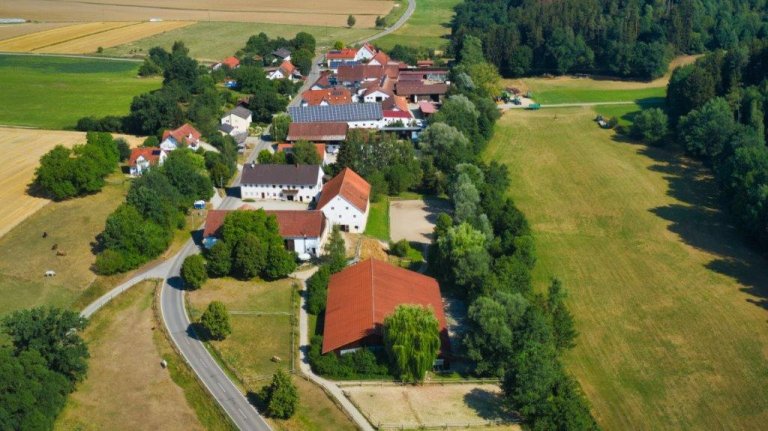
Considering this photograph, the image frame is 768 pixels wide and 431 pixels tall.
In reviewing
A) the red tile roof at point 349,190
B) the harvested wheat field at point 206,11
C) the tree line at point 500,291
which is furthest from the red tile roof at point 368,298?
the harvested wheat field at point 206,11

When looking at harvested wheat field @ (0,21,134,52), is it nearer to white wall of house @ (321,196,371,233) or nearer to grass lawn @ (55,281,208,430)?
white wall of house @ (321,196,371,233)

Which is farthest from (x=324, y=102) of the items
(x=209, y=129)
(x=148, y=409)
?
(x=148, y=409)

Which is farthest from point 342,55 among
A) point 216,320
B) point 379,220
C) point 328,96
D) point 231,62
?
point 216,320

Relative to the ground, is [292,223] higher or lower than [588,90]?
lower

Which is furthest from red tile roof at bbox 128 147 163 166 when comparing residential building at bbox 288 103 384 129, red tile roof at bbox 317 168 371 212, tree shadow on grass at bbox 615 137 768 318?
tree shadow on grass at bbox 615 137 768 318

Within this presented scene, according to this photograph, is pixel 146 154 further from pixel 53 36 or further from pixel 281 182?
pixel 53 36
